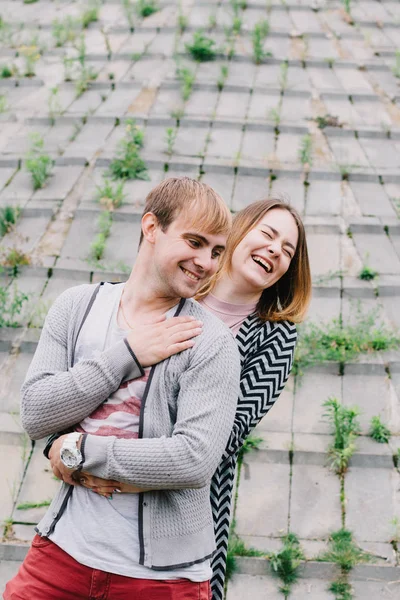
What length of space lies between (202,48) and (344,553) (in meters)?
5.40

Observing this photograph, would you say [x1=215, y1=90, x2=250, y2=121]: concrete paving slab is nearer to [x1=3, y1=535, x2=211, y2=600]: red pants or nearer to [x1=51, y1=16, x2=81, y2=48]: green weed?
[x1=51, y1=16, x2=81, y2=48]: green weed

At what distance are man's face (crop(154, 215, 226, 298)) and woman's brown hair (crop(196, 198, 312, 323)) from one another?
0.56 m

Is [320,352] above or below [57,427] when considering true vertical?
below

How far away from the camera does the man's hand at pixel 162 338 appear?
220 cm

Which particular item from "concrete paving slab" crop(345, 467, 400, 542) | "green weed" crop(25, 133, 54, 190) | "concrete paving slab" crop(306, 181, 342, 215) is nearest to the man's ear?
"concrete paving slab" crop(345, 467, 400, 542)

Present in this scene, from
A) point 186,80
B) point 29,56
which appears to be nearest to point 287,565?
point 186,80

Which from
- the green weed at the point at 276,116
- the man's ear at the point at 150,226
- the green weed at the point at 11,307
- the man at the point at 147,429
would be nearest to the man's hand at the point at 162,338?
the man at the point at 147,429

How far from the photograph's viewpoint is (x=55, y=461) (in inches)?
87.6

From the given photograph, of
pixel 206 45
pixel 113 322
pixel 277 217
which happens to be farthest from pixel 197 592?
pixel 206 45

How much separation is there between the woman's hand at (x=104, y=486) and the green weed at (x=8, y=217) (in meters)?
3.57

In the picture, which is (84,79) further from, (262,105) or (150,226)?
(150,226)

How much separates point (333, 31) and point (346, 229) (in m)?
3.55

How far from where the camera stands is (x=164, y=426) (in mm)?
2189

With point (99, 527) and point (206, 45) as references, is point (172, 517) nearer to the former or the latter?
point (99, 527)
